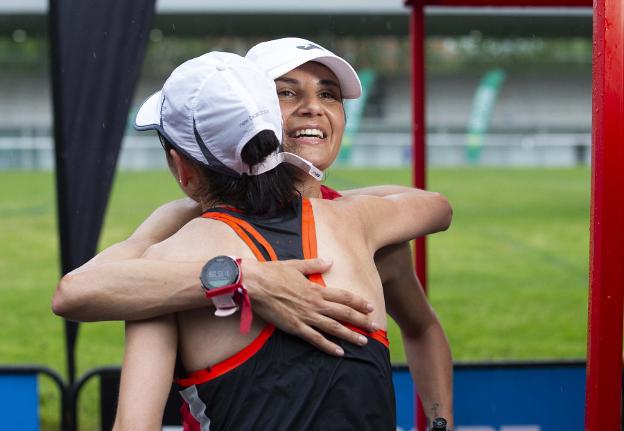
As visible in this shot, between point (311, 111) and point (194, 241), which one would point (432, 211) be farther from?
point (194, 241)

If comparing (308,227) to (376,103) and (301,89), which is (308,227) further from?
(376,103)

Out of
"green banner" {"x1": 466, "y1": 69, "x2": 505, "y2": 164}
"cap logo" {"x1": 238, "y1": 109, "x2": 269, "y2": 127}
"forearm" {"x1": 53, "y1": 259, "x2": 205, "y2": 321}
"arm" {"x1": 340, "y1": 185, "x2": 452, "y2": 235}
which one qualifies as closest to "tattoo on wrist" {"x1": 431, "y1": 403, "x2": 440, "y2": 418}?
"arm" {"x1": 340, "y1": 185, "x2": 452, "y2": 235}


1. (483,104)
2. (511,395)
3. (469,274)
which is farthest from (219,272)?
(483,104)

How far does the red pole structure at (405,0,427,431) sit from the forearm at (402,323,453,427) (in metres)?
1.17

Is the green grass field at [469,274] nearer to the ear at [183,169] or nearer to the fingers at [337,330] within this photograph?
the ear at [183,169]

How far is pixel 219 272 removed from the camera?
1471mm

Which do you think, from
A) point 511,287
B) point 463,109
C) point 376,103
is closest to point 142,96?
point 376,103

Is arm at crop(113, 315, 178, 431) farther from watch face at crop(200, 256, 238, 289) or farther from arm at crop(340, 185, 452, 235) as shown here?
arm at crop(340, 185, 452, 235)

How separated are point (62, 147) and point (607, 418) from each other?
2.06 meters

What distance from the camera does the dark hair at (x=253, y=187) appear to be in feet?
5.07

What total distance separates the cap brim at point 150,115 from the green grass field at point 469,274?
13.7ft

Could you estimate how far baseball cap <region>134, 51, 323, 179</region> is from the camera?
1.49 m

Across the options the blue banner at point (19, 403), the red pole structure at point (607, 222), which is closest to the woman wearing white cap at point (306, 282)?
the red pole structure at point (607, 222)

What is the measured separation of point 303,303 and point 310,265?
71 mm
